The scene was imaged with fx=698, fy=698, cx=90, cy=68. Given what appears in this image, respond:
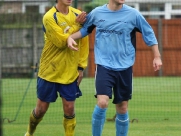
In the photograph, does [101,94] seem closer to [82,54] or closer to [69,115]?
[69,115]

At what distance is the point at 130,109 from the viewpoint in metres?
15.3

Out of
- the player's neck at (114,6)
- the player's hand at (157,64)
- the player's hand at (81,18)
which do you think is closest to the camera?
the player's hand at (157,64)

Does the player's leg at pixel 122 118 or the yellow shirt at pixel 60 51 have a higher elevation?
the yellow shirt at pixel 60 51

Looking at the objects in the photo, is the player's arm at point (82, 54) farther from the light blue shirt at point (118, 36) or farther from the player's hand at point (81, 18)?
the light blue shirt at point (118, 36)

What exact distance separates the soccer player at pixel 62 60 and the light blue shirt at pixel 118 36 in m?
0.42

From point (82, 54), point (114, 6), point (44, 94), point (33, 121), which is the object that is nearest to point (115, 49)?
point (114, 6)

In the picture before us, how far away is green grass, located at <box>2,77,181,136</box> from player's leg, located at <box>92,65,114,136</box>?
2033 mm

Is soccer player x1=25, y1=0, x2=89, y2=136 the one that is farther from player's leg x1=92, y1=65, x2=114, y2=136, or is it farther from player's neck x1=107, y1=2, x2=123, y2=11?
player's leg x1=92, y1=65, x2=114, y2=136

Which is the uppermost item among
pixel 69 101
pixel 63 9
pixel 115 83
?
pixel 63 9

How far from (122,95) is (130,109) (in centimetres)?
667

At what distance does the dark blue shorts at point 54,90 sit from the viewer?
355 inches

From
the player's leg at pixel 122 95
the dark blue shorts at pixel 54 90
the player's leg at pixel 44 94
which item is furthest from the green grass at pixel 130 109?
the player's leg at pixel 122 95

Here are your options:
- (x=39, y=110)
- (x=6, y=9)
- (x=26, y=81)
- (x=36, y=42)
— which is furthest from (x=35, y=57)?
(x=39, y=110)

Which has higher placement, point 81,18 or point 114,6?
point 114,6
